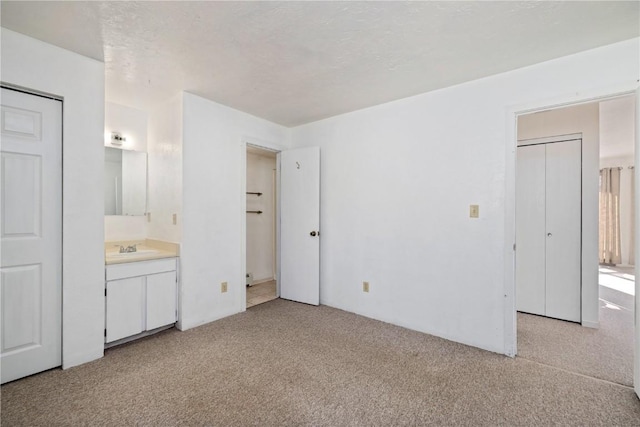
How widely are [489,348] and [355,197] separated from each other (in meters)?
1.93

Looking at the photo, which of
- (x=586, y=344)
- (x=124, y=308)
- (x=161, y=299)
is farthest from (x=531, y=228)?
(x=124, y=308)

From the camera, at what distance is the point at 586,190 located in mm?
2994

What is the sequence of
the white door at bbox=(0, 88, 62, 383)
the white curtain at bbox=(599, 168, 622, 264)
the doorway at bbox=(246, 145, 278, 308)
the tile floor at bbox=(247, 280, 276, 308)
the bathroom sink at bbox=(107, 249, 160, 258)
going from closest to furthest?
the white door at bbox=(0, 88, 62, 383), the bathroom sink at bbox=(107, 249, 160, 258), the tile floor at bbox=(247, 280, 276, 308), the doorway at bbox=(246, 145, 278, 308), the white curtain at bbox=(599, 168, 622, 264)

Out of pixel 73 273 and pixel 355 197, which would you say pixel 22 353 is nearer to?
pixel 73 273

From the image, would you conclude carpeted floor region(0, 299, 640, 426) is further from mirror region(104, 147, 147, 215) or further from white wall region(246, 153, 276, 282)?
white wall region(246, 153, 276, 282)

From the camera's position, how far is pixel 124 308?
2.51m

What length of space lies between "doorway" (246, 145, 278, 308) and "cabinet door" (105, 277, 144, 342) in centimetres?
206

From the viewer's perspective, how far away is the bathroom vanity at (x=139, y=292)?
244 cm

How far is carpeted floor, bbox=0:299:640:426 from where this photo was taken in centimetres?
165

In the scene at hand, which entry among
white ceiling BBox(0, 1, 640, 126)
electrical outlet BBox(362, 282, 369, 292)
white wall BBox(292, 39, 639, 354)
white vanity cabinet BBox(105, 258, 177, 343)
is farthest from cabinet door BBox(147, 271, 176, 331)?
electrical outlet BBox(362, 282, 369, 292)

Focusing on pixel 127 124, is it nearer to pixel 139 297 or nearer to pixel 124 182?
pixel 124 182

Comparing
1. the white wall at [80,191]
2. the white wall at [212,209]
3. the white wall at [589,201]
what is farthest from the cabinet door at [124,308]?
the white wall at [589,201]

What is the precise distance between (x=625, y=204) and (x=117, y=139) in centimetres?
951

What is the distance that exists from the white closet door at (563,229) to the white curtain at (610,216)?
Answer: 5.01 meters
